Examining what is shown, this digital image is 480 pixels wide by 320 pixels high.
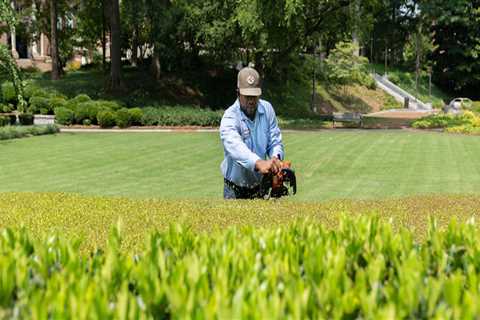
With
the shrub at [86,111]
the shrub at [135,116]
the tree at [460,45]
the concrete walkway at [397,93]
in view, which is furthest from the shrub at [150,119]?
the tree at [460,45]

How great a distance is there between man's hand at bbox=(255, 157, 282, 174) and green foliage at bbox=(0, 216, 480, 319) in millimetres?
2425

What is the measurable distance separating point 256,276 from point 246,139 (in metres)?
4.11

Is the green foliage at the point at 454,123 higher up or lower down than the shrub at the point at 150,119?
lower down

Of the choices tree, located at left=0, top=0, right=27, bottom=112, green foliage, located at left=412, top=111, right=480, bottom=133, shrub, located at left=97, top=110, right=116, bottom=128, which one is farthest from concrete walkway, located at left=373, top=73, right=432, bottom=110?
tree, located at left=0, top=0, right=27, bottom=112

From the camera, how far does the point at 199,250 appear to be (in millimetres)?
3135

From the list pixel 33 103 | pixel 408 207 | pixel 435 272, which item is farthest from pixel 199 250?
pixel 33 103

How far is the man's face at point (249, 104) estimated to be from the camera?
6500mm

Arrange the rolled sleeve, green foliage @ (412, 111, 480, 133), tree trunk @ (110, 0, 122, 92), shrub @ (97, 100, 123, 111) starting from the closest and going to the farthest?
1. the rolled sleeve
2. green foliage @ (412, 111, 480, 133)
3. shrub @ (97, 100, 123, 111)
4. tree trunk @ (110, 0, 122, 92)

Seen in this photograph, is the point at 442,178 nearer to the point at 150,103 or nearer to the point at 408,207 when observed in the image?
the point at 408,207

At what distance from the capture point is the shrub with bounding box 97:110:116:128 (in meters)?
29.7

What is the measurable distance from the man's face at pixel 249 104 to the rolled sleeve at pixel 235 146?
0.59ft

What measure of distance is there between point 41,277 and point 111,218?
3.08 metres

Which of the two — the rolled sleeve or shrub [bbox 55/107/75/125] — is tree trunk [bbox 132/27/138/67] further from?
the rolled sleeve

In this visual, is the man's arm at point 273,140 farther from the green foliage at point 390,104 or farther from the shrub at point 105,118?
the green foliage at point 390,104
